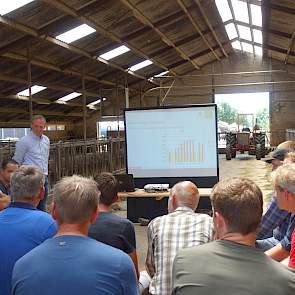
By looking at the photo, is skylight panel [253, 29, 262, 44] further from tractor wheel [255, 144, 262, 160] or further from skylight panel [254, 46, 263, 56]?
tractor wheel [255, 144, 262, 160]

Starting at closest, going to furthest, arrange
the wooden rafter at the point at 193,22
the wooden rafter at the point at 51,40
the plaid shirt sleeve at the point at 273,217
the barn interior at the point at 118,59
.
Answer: the plaid shirt sleeve at the point at 273,217 < the wooden rafter at the point at 51,40 < the barn interior at the point at 118,59 < the wooden rafter at the point at 193,22

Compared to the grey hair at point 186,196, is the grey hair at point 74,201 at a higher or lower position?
higher

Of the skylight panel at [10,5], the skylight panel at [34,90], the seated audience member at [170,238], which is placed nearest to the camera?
the seated audience member at [170,238]

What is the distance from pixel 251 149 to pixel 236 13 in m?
5.78

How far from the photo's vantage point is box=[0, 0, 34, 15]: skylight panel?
25.8 ft

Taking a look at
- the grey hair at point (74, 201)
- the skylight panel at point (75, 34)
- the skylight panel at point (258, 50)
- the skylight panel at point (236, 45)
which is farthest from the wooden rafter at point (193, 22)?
the grey hair at point (74, 201)

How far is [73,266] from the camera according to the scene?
140 centimetres

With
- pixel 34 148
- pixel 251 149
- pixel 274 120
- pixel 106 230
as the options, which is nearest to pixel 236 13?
pixel 251 149

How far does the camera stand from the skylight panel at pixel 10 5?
7861mm

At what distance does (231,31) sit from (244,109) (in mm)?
4629

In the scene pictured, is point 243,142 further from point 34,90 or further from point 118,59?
point 34,90

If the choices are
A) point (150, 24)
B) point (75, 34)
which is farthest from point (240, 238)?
point (150, 24)

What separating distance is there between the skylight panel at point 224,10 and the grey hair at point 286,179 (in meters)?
11.1

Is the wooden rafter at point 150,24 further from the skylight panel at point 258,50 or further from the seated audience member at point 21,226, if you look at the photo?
the seated audience member at point 21,226
